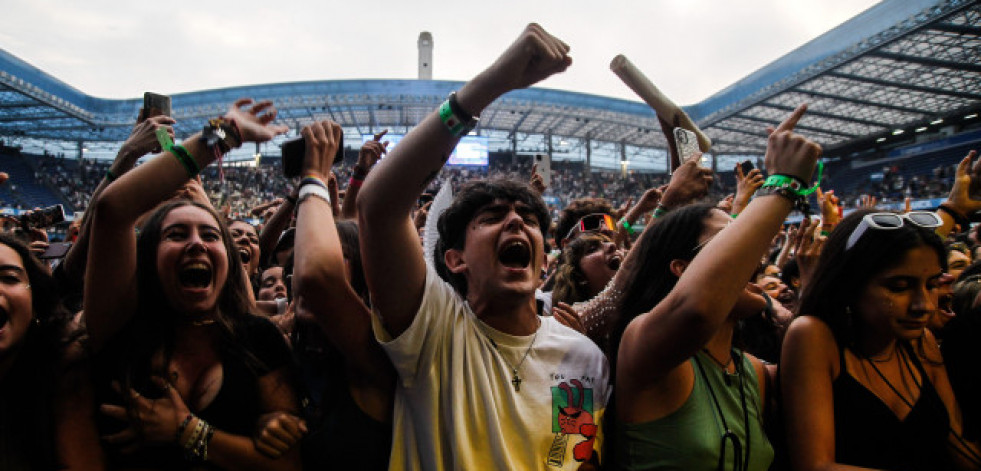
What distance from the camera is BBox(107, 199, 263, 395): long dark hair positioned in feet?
5.51

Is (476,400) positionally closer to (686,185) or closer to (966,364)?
(686,185)

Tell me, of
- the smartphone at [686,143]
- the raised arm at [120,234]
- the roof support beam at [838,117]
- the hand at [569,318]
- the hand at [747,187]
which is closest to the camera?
the raised arm at [120,234]

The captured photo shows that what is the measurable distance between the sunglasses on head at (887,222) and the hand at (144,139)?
2690 mm

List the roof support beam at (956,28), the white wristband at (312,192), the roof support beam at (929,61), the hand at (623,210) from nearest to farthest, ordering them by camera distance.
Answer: the white wristband at (312,192)
the hand at (623,210)
the roof support beam at (956,28)
the roof support beam at (929,61)

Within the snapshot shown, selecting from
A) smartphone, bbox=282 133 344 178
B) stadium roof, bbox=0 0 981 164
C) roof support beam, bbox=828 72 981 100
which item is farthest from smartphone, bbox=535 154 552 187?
roof support beam, bbox=828 72 981 100

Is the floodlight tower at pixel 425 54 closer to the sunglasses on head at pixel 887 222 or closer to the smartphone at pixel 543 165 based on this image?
the smartphone at pixel 543 165

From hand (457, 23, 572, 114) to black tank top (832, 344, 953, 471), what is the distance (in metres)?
1.50

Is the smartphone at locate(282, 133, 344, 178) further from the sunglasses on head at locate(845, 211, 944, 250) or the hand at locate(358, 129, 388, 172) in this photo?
the sunglasses on head at locate(845, 211, 944, 250)

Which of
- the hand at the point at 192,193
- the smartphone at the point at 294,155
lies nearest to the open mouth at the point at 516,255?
the smartphone at the point at 294,155

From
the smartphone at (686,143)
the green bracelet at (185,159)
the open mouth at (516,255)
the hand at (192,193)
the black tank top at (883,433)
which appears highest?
the smartphone at (686,143)

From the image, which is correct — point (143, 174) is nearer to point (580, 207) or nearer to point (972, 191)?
point (580, 207)

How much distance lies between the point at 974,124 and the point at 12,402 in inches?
1433

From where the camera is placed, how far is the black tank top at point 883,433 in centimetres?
174

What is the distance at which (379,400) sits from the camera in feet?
5.40
